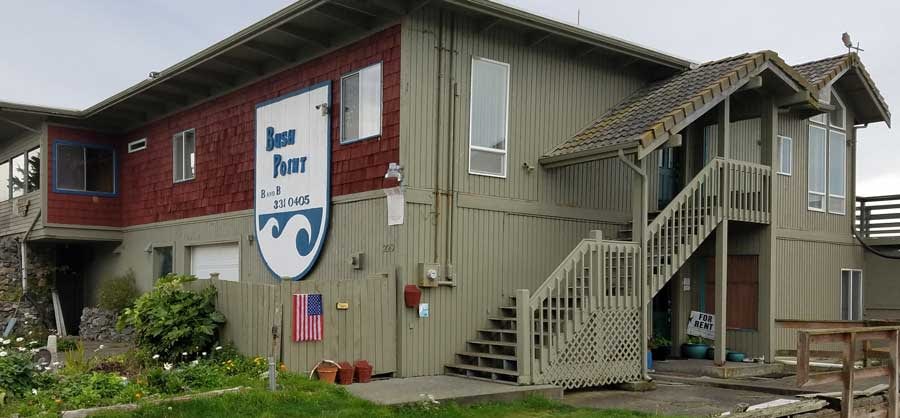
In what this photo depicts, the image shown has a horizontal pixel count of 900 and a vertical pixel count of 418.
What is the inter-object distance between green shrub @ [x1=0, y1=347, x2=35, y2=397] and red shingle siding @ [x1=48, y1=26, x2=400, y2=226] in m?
5.07

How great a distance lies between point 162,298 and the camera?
11.9 meters

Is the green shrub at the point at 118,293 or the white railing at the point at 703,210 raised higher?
the white railing at the point at 703,210

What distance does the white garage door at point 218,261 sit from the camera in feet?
51.9

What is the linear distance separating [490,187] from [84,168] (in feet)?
39.6

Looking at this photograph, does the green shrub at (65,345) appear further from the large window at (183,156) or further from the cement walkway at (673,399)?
the cement walkway at (673,399)

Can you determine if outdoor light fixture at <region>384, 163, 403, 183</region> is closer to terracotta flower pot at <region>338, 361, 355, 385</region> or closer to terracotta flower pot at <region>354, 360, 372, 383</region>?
terracotta flower pot at <region>354, 360, 372, 383</region>

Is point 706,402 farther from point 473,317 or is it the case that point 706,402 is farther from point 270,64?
point 270,64

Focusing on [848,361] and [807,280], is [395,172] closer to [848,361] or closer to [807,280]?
[848,361]

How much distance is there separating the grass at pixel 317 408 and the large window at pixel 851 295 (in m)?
11.2

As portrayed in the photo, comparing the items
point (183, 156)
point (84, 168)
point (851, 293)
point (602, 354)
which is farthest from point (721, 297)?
point (84, 168)

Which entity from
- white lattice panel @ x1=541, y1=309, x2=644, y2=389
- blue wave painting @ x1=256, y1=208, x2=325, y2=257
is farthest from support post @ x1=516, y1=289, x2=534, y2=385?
blue wave painting @ x1=256, y1=208, x2=325, y2=257

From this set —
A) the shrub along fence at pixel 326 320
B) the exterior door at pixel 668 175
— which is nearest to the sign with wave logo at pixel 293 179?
the shrub along fence at pixel 326 320

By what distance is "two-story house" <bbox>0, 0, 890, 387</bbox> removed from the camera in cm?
1158

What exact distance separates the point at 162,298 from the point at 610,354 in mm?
6440
